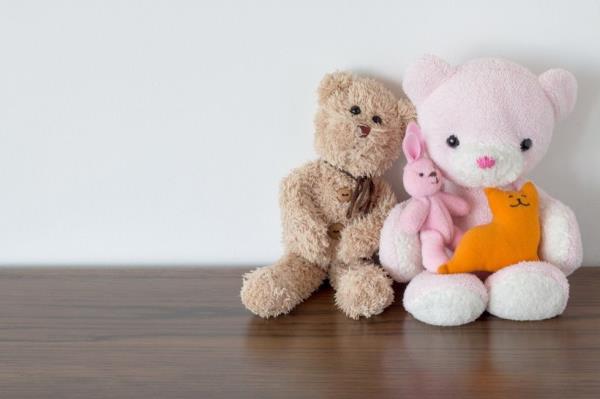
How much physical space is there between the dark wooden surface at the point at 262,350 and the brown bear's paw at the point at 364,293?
2cm

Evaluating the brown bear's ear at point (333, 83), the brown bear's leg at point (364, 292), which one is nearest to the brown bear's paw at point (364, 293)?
the brown bear's leg at point (364, 292)

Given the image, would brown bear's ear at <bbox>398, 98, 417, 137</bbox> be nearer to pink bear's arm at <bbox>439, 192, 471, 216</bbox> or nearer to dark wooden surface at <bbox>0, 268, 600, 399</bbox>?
pink bear's arm at <bbox>439, 192, 471, 216</bbox>

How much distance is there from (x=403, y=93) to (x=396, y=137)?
0.09 meters

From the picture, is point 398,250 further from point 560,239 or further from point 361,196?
point 560,239

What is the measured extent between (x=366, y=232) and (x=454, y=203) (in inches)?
5.3

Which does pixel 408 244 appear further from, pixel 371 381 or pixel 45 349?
pixel 45 349

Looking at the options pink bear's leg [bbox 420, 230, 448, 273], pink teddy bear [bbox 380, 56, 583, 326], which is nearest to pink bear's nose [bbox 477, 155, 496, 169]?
pink teddy bear [bbox 380, 56, 583, 326]

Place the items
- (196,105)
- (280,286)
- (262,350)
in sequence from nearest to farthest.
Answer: (262,350) < (280,286) < (196,105)

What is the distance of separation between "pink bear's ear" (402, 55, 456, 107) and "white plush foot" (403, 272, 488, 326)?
0.26 m

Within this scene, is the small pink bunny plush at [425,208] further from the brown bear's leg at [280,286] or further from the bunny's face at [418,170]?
the brown bear's leg at [280,286]

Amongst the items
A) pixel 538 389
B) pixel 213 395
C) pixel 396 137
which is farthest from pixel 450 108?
pixel 213 395

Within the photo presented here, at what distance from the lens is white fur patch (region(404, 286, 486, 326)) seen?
2.84 feet

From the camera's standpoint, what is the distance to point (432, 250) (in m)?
0.92

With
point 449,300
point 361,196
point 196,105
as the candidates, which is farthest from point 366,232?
point 196,105
